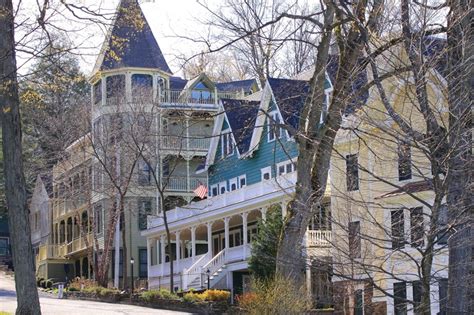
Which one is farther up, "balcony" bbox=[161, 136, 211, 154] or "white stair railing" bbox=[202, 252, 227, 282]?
"balcony" bbox=[161, 136, 211, 154]

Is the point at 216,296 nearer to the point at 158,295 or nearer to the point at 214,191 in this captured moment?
the point at 158,295

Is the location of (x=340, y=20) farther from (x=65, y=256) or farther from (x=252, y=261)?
(x=65, y=256)

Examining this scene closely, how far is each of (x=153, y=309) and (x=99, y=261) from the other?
50.7 feet

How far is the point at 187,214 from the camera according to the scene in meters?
47.2

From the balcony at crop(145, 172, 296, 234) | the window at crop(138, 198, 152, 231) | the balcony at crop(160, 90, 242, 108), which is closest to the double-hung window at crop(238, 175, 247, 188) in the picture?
the balcony at crop(145, 172, 296, 234)

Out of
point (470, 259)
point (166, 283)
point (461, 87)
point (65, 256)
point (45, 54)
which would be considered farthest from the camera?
point (65, 256)

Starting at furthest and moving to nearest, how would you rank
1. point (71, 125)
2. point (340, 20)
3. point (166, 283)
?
1. point (71, 125)
2. point (166, 283)
3. point (340, 20)

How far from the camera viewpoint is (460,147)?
414 inches

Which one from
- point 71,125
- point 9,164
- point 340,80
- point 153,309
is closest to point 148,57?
point 71,125

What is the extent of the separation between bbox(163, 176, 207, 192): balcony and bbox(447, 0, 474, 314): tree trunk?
1696 inches

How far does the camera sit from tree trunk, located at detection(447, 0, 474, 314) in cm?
1066

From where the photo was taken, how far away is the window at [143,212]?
178 feet

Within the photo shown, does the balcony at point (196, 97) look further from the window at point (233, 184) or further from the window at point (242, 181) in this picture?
the window at point (242, 181)

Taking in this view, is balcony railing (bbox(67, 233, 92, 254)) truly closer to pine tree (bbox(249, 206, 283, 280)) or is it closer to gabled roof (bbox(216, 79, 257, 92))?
gabled roof (bbox(216, 79, 257, 92))
